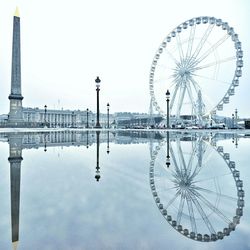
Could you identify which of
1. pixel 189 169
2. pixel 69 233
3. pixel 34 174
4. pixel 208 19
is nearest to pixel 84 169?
pixel 34 174

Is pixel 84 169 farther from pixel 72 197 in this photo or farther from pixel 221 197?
pixel 221 197

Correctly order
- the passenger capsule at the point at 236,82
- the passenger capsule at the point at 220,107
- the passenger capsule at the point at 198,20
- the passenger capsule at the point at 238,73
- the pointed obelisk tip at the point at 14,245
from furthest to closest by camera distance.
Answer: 1. the passenger capsule at the point at 198,20
2. the passenger capsule at the point at 220,107
3. the passenger capsule at the point at 236,82
4. the passenger capsule at the point at 238,73
5. the pointed obelisk tip at the point at 14,245

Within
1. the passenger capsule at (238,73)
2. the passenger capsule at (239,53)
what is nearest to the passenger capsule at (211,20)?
the passenger capsule at (239,53)

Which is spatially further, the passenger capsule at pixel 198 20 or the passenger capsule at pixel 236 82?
the passenger capsule at pixel 198 20

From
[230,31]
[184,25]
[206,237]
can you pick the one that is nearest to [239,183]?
[206,237]

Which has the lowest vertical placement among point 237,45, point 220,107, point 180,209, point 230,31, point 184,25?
point 180,209

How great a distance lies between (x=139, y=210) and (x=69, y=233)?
874 mm

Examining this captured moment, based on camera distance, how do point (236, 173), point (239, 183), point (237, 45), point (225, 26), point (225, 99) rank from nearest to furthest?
point (239, 183), point (236, 173), point (237, 45), point (225, 99), point (225, 26)

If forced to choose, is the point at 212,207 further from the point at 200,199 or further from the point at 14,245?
the point at 14,245

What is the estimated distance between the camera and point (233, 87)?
94.8 ft

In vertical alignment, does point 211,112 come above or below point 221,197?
above

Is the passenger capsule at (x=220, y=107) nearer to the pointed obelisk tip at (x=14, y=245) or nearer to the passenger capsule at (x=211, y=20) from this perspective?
the passenger capsule at (x=211, y=20)

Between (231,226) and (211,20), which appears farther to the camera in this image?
(211,20)

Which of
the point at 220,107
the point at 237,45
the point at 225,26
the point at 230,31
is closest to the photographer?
the point at 237,45
